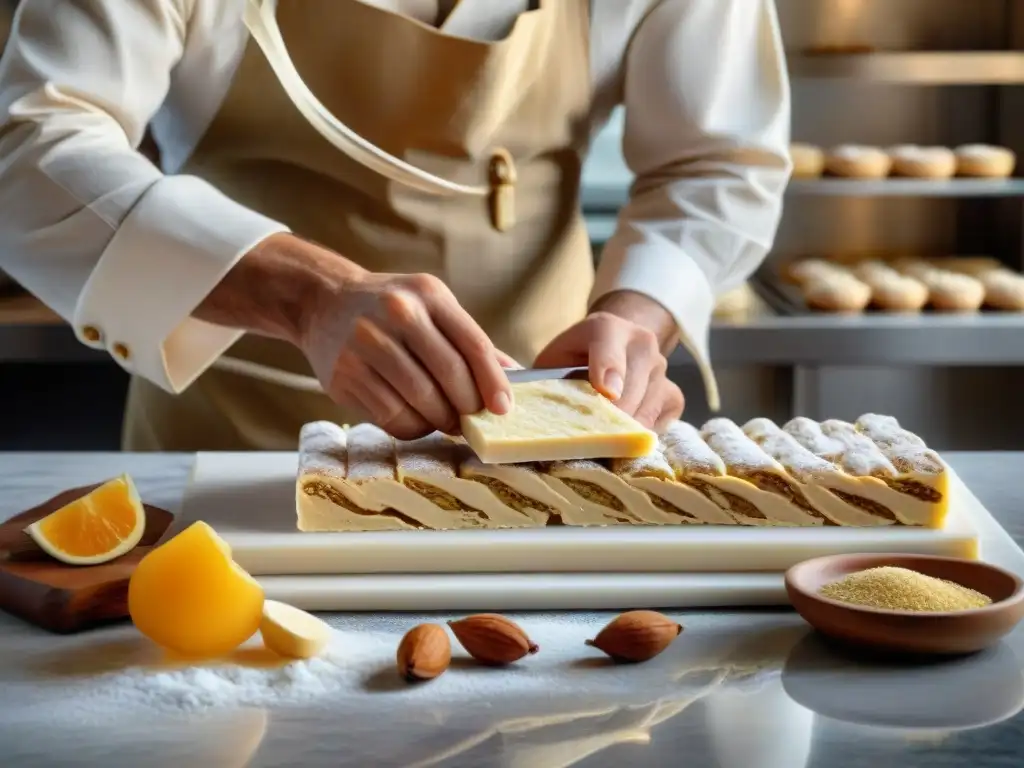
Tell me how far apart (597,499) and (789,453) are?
0.54 feet

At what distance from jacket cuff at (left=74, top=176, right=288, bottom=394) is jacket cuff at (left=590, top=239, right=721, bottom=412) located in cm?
44

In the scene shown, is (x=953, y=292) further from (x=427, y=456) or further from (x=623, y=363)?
(x=427, y=456)

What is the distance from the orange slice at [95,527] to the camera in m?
1.05

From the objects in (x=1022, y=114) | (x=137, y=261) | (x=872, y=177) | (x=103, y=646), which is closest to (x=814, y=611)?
(x=103, y=646)

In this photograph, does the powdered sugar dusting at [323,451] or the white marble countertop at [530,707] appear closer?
the white marble countertop at [530,707]

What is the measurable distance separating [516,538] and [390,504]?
103mm

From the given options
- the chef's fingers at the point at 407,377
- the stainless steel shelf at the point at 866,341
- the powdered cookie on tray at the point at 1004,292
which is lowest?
the stainless steel shelf at the point at 866,341

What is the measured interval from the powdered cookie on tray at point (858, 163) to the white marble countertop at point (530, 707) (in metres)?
1.95

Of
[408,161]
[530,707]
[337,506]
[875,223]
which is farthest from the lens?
[875,223]

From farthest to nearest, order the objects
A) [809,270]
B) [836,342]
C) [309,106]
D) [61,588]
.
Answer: [809,270] < [836,342] < [309,106] < [61,588]

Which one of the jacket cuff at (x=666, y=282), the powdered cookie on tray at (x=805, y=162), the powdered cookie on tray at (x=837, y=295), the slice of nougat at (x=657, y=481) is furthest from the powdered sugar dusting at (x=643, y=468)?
the powdered cookie on tray at (x=805, y=162)

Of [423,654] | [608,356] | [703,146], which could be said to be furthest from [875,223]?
[423,654]

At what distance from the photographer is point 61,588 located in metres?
0.98

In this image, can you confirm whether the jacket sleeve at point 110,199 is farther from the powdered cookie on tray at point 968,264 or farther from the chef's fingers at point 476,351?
the powdered cookie on tray at point 968,264
